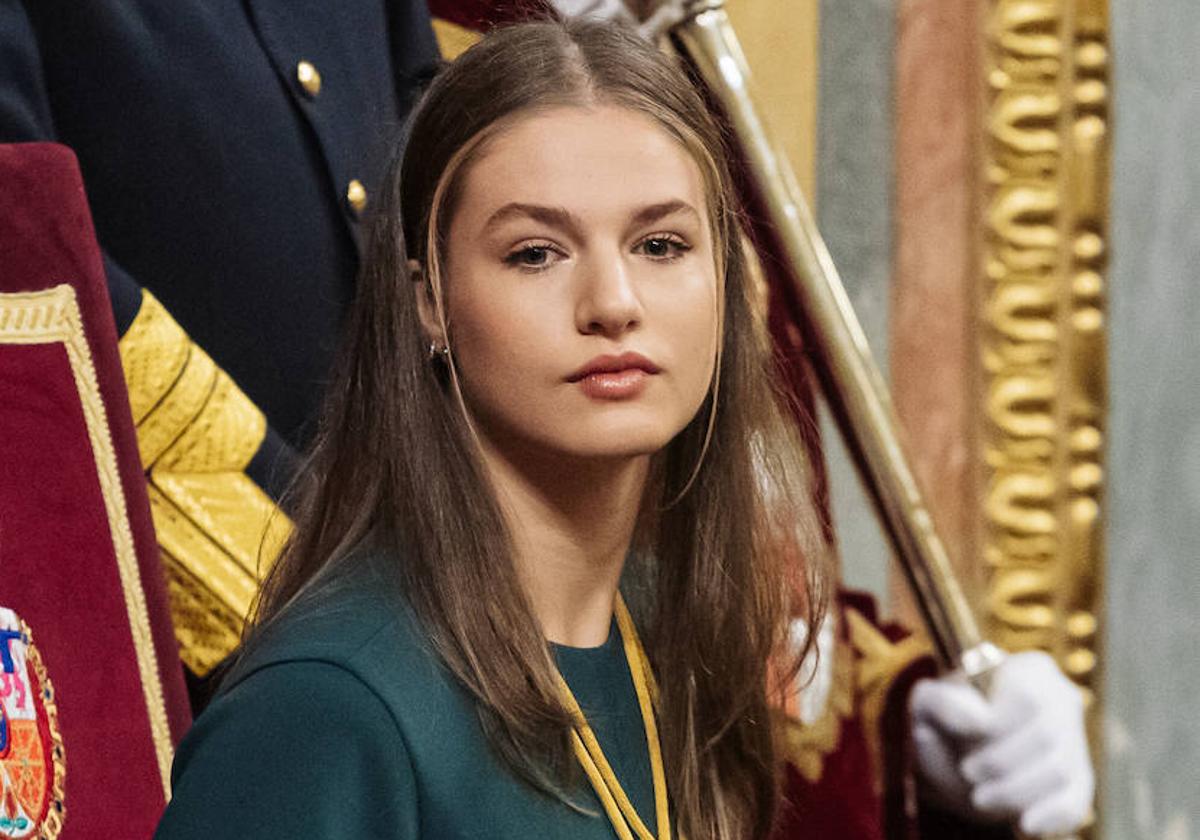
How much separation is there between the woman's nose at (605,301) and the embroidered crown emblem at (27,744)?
29 cm

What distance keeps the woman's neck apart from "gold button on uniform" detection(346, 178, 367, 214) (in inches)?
15.7

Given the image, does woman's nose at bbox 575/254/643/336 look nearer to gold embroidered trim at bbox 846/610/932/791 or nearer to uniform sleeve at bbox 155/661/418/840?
uniform sleeve at bbox 155/661/418/840

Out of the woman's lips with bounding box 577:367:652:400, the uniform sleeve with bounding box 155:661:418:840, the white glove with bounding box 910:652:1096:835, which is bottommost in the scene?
the white glove with bounding box 910:652:1096:835

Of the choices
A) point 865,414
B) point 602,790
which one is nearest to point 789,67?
point 865,414

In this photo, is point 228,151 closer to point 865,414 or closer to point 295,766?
point 865,414

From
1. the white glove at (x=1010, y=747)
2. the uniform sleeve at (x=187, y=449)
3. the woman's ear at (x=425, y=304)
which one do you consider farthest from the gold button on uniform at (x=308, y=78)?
the white glove at (x=1010, y=747)

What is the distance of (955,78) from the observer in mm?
1636

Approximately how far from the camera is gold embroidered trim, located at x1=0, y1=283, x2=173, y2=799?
0.95 metres

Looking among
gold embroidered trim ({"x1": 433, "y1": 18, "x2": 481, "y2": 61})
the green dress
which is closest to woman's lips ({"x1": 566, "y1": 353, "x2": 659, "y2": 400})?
the green dress

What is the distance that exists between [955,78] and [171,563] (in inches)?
32.5

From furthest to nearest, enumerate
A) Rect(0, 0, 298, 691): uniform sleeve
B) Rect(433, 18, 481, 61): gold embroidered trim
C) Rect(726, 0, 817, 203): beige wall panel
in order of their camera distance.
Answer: Rect(726, 0, 817, 203): beige wall panel → Rect(433, 18, 481, 61): gold embroidered trim → Rect(0, 0, 298, 691): uniform sleeve

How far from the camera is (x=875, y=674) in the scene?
4.43 ft

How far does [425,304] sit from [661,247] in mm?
98

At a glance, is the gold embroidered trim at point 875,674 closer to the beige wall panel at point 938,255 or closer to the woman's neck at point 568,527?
the beige wall panel at point 938,255
